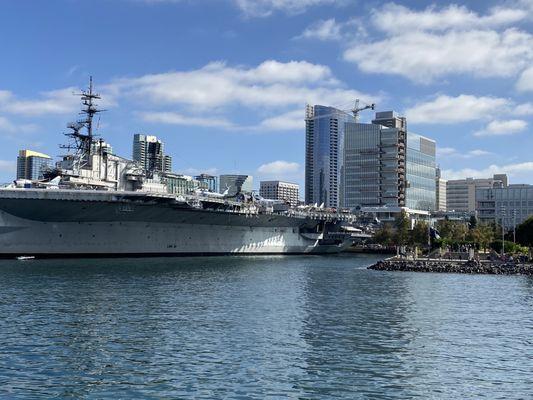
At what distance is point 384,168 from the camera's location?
13900cm

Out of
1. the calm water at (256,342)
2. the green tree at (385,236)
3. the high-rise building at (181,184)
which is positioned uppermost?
the high-rise building at (181,184)

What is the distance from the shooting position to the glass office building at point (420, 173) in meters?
142

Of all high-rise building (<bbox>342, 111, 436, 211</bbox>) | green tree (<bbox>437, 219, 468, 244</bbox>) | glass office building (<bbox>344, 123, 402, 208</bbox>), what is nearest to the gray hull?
green tree (<bbox>437, 219, 468, 244</bbox>)

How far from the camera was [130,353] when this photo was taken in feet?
53.9

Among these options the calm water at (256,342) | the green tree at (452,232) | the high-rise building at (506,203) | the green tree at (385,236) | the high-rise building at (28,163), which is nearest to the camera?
the calm water at (256,342)

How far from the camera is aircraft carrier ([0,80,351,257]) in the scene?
161 ft

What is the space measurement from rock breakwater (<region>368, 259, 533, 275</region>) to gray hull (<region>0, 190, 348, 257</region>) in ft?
55.7

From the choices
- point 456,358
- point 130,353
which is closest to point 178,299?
point 130,353

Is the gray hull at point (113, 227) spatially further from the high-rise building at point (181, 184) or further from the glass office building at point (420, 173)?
the glass office building at point (420, 173)

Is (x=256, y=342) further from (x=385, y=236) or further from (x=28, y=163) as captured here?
(x=28, y=163)

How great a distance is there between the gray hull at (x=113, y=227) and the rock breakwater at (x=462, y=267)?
55.7 ft

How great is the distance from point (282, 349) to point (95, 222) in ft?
129

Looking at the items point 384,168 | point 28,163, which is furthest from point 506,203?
point 28,163

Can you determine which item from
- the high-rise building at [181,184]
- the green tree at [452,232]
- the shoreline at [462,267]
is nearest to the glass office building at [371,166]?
the green tree at [452,232]
